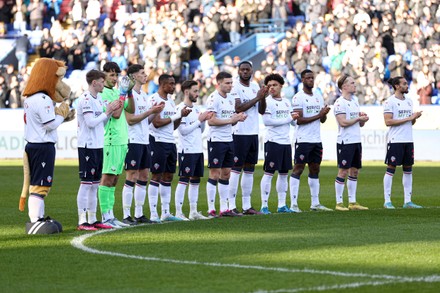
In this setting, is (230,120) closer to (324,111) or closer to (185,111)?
(185,111)

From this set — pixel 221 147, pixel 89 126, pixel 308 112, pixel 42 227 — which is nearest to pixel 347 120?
pixel 308 112

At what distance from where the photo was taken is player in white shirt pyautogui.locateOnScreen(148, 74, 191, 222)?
16.6 m

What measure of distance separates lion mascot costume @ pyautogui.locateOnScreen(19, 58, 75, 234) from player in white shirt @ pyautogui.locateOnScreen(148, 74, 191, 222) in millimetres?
2281

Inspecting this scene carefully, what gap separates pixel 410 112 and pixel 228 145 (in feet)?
13.1

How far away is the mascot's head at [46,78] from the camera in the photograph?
14523mm

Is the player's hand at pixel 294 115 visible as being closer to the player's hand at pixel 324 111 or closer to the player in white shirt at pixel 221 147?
the player's hand at pixel 324 111

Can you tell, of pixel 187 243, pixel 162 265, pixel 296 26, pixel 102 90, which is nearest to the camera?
pixel 162 265

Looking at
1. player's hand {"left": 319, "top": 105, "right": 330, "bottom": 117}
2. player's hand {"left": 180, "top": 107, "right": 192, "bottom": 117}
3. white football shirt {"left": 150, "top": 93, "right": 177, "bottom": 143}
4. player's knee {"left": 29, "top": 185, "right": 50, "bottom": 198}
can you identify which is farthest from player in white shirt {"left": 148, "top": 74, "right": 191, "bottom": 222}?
player's hand {"left": 319, "top": 105, "right": 330, "bottom": 117}

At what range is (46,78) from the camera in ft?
47.7

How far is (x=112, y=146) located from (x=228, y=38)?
26.1 m

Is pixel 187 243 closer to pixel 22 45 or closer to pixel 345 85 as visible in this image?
pixel 345 85

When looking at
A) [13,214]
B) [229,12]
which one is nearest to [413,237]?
[13,214]

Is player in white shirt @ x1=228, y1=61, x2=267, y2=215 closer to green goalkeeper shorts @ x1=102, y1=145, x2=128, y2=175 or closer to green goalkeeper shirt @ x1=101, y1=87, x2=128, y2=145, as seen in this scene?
green goalkeeper shirt @ x1=101, y1=87, x2=128, y2=145

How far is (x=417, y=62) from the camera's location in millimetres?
33625
